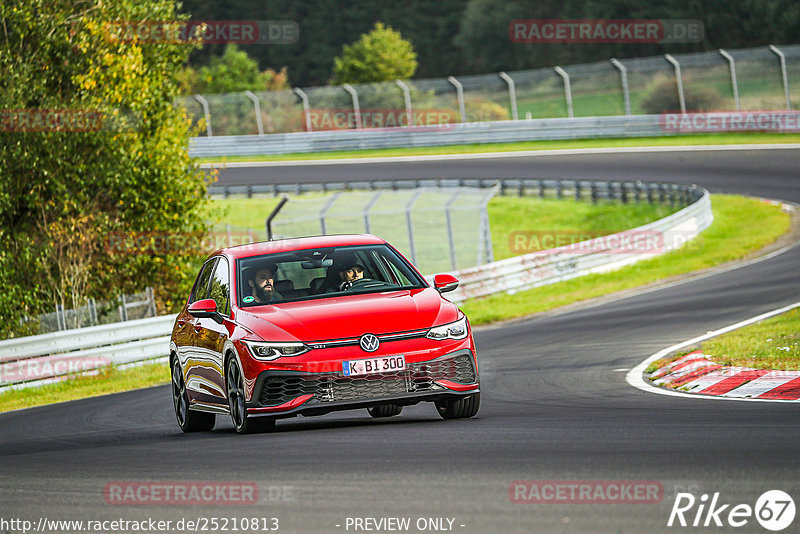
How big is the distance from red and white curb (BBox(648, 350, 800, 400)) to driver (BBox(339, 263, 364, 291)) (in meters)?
3.22

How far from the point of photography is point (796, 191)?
33.2m

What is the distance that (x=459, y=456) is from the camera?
7.04m

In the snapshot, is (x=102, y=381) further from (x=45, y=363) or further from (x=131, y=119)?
(x=131, y=119)

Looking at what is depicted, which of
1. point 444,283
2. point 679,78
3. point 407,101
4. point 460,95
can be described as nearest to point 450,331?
point 444,283

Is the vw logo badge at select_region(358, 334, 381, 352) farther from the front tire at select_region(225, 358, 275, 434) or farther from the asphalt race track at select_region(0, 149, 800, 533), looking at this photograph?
the front tire at select_region(225, 358, 275, 434)

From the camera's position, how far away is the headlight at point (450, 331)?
29.0 ft

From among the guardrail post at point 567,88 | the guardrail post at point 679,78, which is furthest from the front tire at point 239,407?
the guardrail post at point 567,88

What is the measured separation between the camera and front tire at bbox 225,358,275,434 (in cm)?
902

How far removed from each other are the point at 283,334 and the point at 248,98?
4563 cm

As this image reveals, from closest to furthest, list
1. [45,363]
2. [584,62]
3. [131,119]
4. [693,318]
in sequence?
[693,318]
[45,363]
[131,119]
[584,62]

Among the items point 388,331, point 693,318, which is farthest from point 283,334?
point 693,318

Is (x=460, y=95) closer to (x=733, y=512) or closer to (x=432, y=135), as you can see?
(x=432, y=135)

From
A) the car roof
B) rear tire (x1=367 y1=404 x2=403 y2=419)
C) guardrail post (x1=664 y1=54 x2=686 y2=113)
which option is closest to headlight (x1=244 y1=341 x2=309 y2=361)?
the car roof

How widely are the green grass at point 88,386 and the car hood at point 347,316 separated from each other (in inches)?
359
